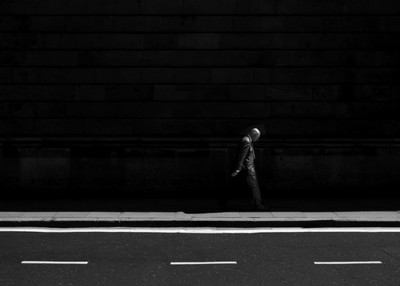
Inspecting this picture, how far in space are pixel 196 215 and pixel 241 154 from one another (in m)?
1.69

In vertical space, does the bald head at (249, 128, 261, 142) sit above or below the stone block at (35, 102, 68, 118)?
below

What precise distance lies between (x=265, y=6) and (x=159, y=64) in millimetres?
2945

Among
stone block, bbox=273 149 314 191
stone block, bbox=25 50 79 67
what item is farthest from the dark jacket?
stone block, bbox=25 50 79 67

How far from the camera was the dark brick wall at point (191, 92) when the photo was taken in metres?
15.0

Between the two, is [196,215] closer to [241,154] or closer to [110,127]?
[241,154]

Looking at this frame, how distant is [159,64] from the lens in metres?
15.1

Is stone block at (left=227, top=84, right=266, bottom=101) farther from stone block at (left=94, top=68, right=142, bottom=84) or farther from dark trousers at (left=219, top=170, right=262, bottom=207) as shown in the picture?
dark trousers at (left=219, top=170, right=262, bottom=207)

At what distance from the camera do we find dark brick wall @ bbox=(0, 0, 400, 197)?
15008 millimetres

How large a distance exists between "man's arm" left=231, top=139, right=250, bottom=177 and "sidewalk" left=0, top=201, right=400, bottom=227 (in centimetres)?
83

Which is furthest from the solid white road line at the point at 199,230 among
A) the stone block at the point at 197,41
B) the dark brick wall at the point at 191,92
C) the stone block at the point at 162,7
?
the stone block at the point at 162,7

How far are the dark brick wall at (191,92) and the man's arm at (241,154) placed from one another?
213cm
